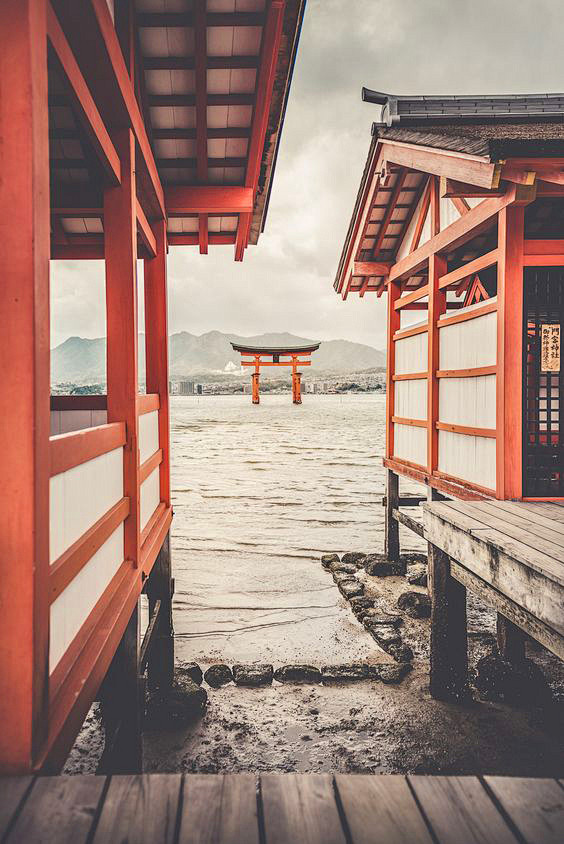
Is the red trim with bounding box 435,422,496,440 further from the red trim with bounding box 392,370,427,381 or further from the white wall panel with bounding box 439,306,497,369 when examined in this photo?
the red trim with bounding box 392,370,427,381

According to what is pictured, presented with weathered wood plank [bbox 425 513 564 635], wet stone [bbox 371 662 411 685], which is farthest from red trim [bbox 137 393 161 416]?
wet stone [bbox 371 662 411 685]

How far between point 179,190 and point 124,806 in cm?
484

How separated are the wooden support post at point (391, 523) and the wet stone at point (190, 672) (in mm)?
3712

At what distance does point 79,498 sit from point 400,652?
3895 millimetres

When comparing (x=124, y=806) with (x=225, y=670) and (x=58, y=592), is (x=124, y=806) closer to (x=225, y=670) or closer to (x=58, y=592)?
(x=58, y=592)

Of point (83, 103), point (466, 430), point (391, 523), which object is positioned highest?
point (83, 103)

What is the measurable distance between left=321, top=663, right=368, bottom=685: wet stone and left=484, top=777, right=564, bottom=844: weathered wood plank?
3.27 m

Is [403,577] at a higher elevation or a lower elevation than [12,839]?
lower

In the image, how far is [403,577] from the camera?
7.54 metres

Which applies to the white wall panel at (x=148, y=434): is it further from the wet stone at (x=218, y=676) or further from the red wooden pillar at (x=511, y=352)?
the red wooden pillar at (x=511, y=352)

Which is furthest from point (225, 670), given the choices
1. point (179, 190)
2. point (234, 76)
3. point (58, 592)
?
point (234, 76)

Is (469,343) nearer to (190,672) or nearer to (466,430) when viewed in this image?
(466,430)

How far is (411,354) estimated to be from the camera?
7.33 meters

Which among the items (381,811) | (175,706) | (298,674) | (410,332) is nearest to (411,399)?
(410,332)
